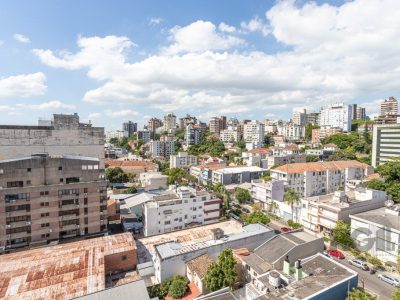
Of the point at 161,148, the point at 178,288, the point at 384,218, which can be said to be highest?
the point at 161,148

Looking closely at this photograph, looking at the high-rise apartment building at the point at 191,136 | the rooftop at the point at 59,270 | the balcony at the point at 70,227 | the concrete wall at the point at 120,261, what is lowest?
the concrete wall at the point at 120,261

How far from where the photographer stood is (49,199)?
38.0 m

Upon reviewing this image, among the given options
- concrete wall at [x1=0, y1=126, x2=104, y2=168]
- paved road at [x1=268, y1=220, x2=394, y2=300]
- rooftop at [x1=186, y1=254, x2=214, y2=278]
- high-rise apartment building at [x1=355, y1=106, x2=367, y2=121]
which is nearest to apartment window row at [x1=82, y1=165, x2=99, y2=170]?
concrete wall at [x1=0, y1=126, x2=104, y2=168]

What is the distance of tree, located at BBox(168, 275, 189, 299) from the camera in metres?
27.3

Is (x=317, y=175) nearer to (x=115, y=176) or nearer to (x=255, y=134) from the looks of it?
(x=115, y=176)

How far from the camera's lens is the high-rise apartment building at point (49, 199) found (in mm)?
36125

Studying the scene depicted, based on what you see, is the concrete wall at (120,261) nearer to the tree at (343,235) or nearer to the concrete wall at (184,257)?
the concrete wall at (184,257)

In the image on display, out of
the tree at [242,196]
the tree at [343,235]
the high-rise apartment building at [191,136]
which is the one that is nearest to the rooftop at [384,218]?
the tree at [343,235]

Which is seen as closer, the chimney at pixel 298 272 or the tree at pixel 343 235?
the chimney at pixel 298 272

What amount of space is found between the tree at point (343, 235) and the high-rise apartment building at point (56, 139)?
43.5 metres

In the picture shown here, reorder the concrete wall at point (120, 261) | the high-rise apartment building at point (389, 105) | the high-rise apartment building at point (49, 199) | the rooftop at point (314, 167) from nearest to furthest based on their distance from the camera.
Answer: the concrete wall at point (120, 261)
the high-rise apartment building at point (49, 199)
the rooftop at point (314, 167)
the high-rise apartment building at point (389, 105)

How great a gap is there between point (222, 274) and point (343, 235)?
21.9 metres

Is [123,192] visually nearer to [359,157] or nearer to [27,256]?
[27,256]

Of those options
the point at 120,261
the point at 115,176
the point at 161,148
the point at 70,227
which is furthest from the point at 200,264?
the point at 161,148
